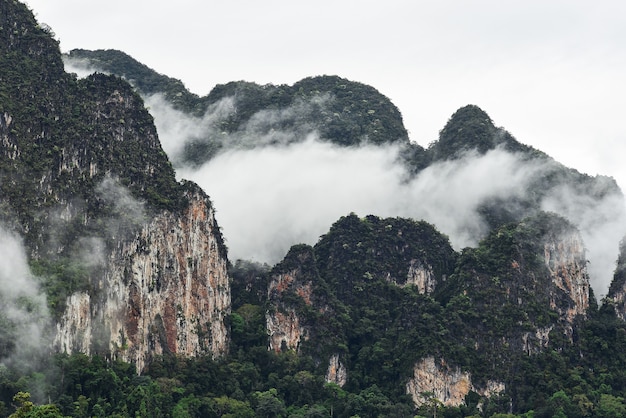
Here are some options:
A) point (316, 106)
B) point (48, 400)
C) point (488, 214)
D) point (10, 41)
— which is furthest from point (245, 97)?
point (48, 400)

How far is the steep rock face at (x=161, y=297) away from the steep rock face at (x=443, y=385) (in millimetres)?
15198

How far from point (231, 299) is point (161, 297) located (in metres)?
13.4

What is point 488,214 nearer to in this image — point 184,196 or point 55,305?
point 184,196

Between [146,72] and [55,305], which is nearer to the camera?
[55,305]

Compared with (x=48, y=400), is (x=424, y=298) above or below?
above

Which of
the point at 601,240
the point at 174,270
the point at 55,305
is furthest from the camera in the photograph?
the point at 601,240

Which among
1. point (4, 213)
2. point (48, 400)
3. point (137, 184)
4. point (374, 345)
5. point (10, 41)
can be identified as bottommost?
point (48, 400)

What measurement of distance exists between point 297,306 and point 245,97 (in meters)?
44.0

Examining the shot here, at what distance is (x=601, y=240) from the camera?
9512 centimetres

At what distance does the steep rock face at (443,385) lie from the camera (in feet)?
247

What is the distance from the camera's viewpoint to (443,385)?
75.6 meters

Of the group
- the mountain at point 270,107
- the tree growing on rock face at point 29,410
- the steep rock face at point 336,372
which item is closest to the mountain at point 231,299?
the steep rock face at point 336,372

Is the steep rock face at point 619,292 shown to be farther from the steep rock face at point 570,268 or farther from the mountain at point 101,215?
the mountain at point 101,215

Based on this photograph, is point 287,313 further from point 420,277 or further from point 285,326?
point 420,277
